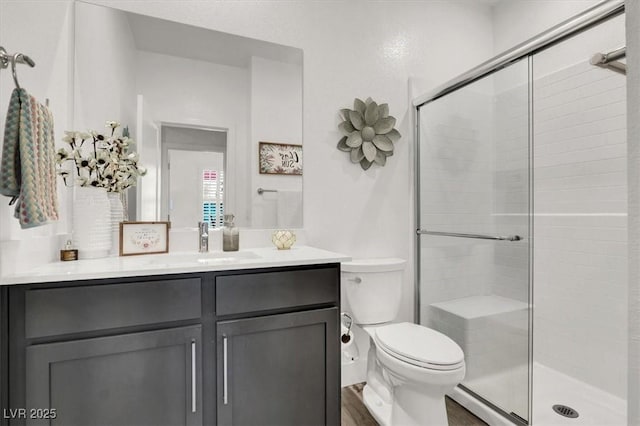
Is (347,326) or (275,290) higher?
(275,290)

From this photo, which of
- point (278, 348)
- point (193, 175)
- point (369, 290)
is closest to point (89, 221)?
point (193, 175)

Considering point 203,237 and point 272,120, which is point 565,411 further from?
point 272,120

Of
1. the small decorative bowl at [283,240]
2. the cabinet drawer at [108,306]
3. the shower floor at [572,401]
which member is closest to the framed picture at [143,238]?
the cabinet drawer at [108,306]

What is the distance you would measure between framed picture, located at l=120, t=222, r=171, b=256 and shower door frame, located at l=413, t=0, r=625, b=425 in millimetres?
1536

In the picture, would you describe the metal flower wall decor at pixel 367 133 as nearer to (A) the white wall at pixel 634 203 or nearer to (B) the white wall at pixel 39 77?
(B) the white wall at pixel 39 77

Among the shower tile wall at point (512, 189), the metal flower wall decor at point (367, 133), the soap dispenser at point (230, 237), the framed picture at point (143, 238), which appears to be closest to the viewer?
the framed picture at point (143, 238)

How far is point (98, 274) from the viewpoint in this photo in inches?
42.4

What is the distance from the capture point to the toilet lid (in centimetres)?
141

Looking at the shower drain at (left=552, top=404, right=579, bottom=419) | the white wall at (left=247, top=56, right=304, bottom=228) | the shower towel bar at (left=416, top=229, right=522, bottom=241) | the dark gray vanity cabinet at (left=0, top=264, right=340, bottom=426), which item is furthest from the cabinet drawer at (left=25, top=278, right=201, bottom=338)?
the shower drain at (left=552, top=404, right=579, bottom=419)

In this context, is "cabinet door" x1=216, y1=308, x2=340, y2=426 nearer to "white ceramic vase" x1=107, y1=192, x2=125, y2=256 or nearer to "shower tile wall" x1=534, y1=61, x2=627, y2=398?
"white ceramic vase" x1=107, y1=192, x2=125, y2=256

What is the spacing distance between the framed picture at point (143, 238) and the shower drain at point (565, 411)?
2.15m

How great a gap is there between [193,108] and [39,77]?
60 centimetres

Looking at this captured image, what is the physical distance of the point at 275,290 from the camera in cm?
133

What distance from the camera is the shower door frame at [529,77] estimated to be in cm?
124
